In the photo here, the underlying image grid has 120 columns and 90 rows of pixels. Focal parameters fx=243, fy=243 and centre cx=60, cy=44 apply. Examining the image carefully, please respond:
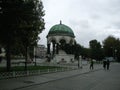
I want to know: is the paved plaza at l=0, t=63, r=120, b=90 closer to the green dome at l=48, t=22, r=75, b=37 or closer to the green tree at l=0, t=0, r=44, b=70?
the green tree at l=0, t=0, r=44, b=70

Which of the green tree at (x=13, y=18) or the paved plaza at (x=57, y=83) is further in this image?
the green tree at (x=13, y=18)

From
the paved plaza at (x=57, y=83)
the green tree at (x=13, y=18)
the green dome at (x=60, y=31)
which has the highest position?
the green dome at (x=60, y=31)

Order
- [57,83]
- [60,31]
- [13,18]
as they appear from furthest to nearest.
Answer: [60,31] → [13,18] → [57,83]

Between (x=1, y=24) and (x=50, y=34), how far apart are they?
41.9 meters

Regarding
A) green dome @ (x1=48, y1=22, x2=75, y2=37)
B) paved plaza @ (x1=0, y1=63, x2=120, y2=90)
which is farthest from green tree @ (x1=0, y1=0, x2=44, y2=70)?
green dome @ (x1=48, y1=22, x2=75, y2=37)

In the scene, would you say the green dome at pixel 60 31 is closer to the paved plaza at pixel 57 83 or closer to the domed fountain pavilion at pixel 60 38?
the domed fountain pavilion at pixel 60 38

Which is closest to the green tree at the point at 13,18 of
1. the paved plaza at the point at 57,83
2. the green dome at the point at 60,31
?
the paved plaza at the point at 57,83

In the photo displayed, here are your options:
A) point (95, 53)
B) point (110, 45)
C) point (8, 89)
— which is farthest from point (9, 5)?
point (110, 45)

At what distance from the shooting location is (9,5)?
21.1 m

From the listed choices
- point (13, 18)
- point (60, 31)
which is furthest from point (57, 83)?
point (60, 31)

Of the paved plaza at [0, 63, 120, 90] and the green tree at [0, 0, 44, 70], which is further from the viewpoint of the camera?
the green tree at [0, 0, 44, 70]

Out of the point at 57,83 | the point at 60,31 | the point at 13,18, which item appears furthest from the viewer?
the point at 60,31

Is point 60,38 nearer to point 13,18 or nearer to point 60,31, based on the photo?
point 60,31

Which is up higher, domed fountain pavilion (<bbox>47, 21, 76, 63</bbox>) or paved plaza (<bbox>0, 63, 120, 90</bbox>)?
domed fountain pavilion (<bbox>47, 21, 76, 63</bbox>)
